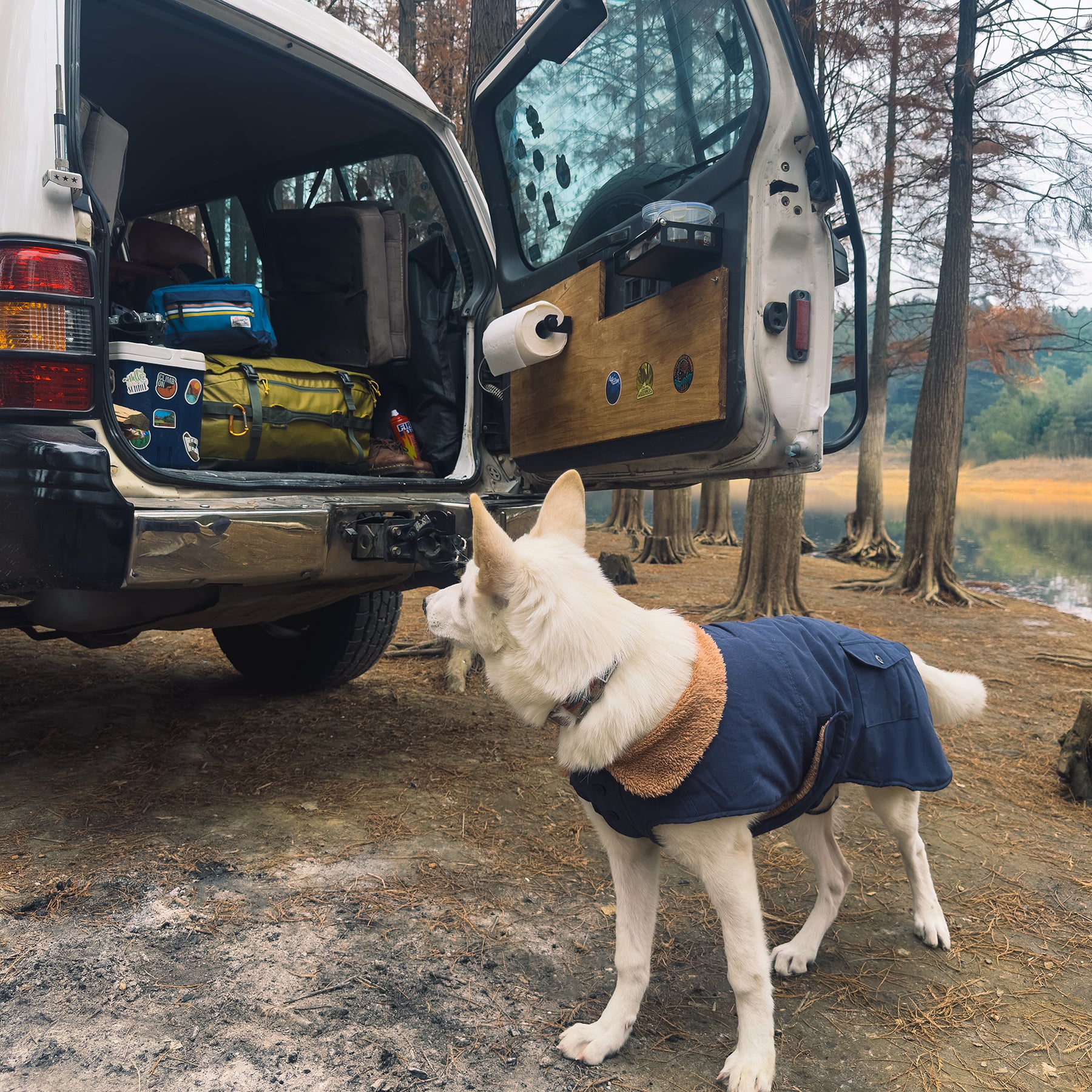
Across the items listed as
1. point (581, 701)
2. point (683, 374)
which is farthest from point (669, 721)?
point (683, 374)

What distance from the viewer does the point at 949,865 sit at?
2852 mm

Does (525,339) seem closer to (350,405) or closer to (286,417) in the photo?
(350,405)

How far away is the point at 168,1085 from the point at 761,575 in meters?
6.70

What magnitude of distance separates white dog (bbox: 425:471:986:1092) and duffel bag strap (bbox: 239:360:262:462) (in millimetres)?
1534

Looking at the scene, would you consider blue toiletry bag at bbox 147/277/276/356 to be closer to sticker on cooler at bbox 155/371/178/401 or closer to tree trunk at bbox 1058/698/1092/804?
sticker on cooler at bbox 155/371/178/401

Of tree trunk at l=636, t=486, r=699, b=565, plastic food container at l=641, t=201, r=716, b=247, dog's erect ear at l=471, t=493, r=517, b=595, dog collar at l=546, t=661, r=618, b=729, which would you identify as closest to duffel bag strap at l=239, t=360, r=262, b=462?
plastic food container at l=641, t=201, r=716, b=247

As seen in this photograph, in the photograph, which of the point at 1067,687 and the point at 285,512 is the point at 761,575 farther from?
the point at 285,512

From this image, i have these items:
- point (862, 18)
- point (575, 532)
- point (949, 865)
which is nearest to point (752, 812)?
point (575, 532)

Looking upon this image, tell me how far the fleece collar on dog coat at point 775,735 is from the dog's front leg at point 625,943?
0.08 metres

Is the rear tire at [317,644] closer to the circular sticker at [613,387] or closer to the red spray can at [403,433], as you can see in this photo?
the red spray can at [403,433]

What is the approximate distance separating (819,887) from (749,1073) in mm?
689

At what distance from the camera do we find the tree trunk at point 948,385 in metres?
9.79

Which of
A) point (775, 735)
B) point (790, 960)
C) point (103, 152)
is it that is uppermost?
point (103, 152)

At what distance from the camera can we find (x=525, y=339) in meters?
3.36
